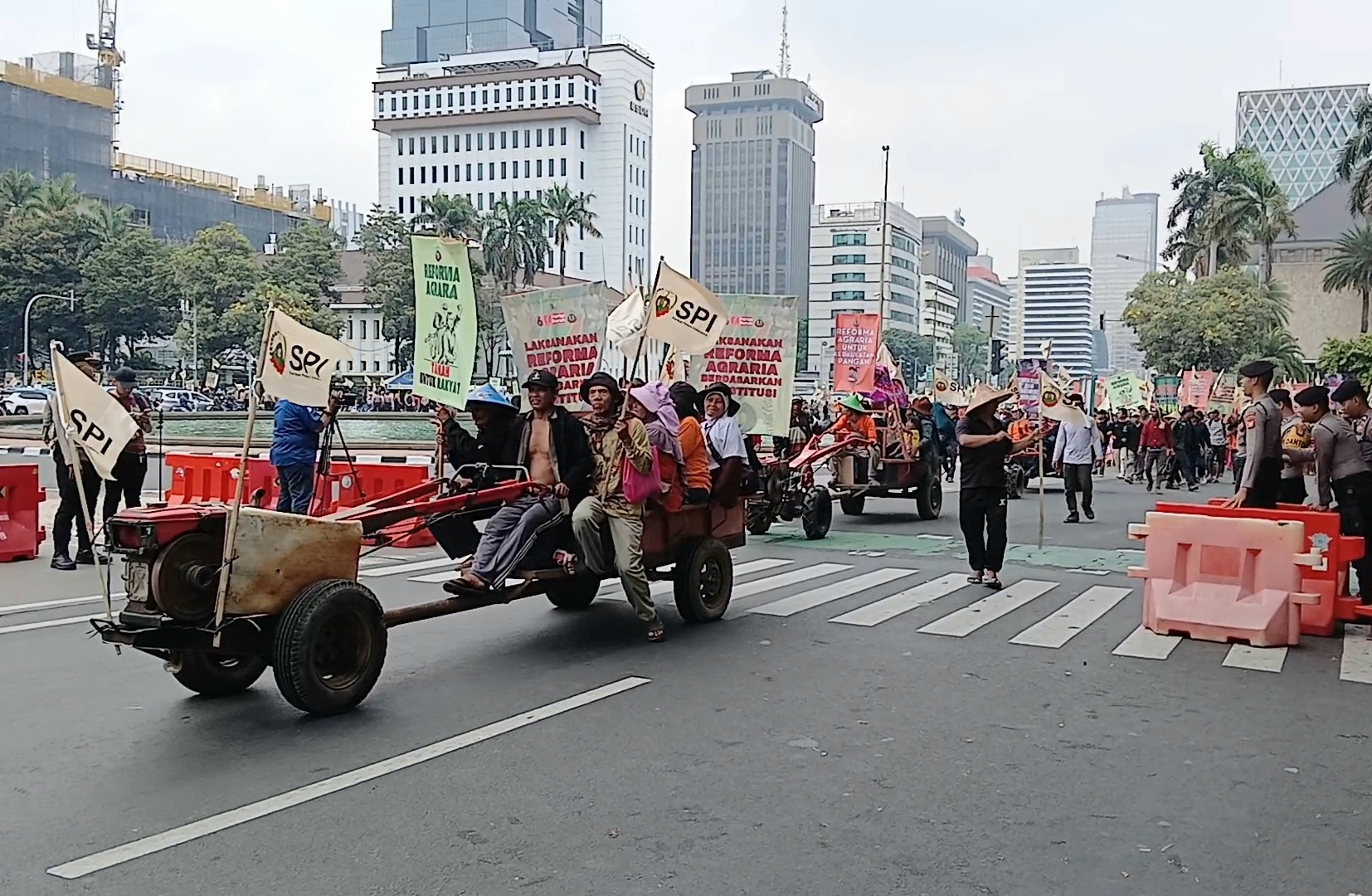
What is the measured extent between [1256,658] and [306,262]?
6707 cm

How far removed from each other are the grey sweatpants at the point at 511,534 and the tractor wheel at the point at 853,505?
31.6 ft

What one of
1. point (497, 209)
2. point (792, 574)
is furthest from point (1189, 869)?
point (497, 209)

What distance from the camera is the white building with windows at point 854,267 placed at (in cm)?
15488

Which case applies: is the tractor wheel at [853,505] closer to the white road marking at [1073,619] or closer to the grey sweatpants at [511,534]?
the white road marking at [1073,619]

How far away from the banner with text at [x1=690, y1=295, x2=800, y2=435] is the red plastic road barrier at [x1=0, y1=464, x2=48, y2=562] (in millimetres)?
7068

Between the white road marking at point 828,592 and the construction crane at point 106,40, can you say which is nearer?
the white road marking at point 828,592

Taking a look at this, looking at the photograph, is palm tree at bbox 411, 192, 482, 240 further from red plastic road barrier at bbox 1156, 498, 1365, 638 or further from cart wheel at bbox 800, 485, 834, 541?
red plastic road barrier at bbox 1156, 498, 1365, 638

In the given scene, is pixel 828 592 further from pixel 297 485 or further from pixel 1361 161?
pixel 1361 161

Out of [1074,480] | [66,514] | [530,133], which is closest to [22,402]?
[66,514]

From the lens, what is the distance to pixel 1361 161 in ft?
194

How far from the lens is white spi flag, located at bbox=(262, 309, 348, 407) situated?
6680 mm

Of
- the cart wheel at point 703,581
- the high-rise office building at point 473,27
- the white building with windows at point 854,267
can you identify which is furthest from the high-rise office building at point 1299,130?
the cart wheel at point 703,581

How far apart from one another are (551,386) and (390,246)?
67.6m

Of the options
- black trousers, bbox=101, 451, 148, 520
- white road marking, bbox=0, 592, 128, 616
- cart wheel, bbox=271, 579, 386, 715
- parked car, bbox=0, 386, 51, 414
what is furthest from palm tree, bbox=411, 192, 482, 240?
cart wheel, bbox=271, 579, 386, 715
